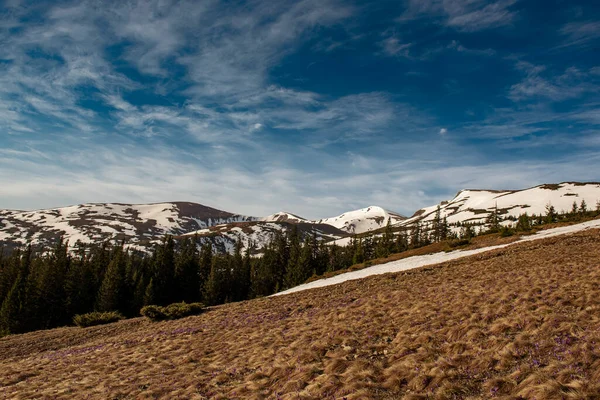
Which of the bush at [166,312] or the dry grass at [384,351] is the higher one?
the dry grass at [384,351]

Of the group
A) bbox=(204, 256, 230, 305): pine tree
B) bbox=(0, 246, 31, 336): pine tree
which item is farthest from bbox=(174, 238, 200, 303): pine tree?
bbox=(0, 246, 31, 336): pine tree

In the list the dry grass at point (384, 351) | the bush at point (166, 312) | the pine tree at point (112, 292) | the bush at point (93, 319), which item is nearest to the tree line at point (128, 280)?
the pine tree at point (112, 292)

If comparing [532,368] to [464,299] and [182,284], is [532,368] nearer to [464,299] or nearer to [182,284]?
[464,299]

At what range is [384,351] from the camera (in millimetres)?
11359

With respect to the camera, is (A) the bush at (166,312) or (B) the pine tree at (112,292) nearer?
(A) the bush at (166,312)

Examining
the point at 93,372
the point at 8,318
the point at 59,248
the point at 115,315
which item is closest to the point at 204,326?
the point at 93,372

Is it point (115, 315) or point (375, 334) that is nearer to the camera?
point (375, 334)

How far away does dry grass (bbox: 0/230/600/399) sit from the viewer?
8.36 m

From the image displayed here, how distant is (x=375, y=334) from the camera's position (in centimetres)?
1345

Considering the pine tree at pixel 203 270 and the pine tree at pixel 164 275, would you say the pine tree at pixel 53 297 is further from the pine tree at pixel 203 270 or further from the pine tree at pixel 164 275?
the pine tree at pixel 203 270

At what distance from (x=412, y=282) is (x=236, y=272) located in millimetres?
82949

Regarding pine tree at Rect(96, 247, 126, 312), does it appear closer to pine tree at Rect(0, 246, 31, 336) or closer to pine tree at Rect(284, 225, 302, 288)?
pine tree at Rect(0, 246, 31, 336)

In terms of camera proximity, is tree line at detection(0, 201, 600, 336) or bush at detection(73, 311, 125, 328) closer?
bush at detection(73, 311, 125, 328)

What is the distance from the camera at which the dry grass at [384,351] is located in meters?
8.36
